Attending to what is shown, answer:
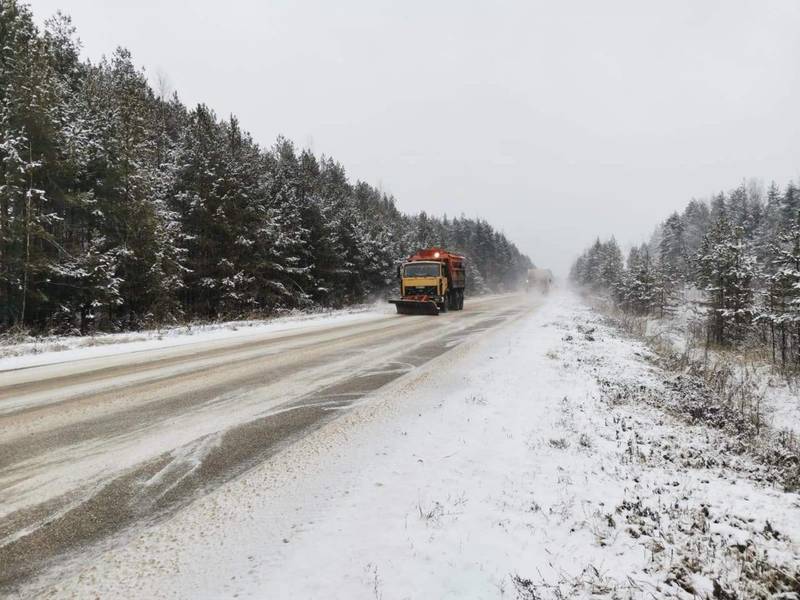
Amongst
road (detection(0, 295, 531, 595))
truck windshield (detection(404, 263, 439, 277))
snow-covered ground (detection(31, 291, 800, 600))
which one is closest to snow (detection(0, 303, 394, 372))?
road (detection(0, 295, 531, 595))

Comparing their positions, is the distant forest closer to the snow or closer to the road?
the snow

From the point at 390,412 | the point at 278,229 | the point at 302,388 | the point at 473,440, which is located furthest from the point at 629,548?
the point at 278,229

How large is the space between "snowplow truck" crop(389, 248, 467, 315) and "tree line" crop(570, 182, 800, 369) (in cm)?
1339

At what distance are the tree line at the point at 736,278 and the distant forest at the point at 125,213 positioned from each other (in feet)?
76.1

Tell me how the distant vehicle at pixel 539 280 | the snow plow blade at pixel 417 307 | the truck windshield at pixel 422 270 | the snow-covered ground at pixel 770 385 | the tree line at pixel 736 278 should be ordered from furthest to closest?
the distant vehicle at pixel 539 280
the truck windshield at pixel 422 270
the snow plow blade at pixel 417 307
the tree line at pixel 736 278
the snow-covered ground at pixel 770 385

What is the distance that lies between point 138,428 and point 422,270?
1925 cm

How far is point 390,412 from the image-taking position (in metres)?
5.66

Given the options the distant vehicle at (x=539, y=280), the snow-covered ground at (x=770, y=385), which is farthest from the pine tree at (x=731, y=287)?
the distant vehicle at (x=539, y=280)

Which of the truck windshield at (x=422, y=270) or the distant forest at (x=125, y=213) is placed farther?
the truck windshield at (x=422, y=270)

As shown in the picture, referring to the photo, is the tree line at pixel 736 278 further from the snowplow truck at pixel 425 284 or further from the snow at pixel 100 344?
the snow at pixel 100 344

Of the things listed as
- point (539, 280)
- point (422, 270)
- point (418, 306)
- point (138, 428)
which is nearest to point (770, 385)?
point (418, 306)

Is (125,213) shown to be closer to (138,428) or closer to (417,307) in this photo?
(417,307)

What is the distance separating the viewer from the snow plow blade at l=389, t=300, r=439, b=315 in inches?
868

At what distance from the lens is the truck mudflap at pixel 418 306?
2206cm
